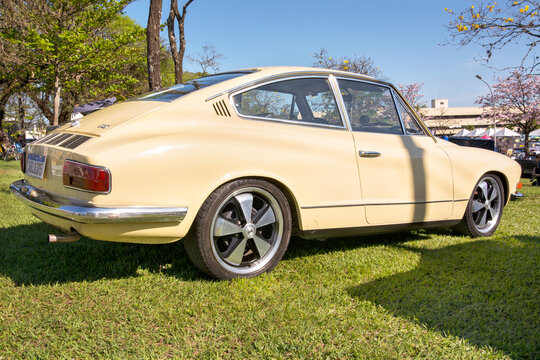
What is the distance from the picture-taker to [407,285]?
3176mm

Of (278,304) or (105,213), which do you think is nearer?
(105,213)

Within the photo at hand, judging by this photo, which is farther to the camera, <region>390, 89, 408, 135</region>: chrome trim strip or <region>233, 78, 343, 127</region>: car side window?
<region>390, 89, 408, 135</region>: chrome trim strip

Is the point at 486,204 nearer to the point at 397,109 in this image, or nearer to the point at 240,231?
the point at 397,109

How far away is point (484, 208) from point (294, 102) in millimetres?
2615

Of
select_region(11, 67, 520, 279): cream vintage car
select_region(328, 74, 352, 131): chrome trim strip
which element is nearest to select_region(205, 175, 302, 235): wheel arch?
select_region(11, 67, 520, 279): cream vintage car

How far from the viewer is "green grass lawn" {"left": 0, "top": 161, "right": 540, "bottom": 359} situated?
7.47 ft

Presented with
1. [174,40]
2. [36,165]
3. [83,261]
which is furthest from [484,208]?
[174,40]

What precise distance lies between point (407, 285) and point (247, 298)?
117cm

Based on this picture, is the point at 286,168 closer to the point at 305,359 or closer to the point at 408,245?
the point at 305,359

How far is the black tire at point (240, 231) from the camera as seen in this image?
2979 mm

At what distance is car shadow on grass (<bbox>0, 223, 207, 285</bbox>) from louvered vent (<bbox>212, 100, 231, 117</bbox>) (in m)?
1.20

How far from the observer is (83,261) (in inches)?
142

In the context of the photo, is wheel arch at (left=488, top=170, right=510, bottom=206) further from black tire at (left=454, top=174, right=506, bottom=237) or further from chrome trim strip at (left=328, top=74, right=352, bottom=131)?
chrome trim strip at (left=328, top=74, right=352, bottom=131)

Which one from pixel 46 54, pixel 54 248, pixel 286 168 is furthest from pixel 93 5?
pixel 286 168
